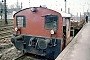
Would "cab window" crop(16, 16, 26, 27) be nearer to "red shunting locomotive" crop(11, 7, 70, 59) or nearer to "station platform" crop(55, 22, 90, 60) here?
"red shunting locomotive" crop(11, 7, 70, 59)

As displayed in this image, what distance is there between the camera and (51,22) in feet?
22.8

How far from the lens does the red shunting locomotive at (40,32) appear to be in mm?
6730

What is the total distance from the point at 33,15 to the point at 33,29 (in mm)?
790

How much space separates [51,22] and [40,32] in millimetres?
843

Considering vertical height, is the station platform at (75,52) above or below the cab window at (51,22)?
below

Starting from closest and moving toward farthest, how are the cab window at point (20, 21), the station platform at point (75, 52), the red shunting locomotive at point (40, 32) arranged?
the station platform at point (75, 52) < the red shunting locomotive at point (40, 32) < the cab window at point (20, 21)

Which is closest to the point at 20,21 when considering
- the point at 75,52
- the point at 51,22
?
the point at 51,22

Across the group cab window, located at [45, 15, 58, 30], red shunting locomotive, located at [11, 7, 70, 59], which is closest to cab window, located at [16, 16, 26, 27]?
red shunting locomotive, located at [11, 7, 70, 59]

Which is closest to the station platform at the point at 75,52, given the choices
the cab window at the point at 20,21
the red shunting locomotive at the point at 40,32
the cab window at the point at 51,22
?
the red shunting locomotive at the point at 40,32

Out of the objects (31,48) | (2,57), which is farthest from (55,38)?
(2,57)

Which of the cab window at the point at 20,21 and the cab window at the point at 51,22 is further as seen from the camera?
the cab window at the point at 20,21

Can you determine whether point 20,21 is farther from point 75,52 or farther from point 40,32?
point 75,52

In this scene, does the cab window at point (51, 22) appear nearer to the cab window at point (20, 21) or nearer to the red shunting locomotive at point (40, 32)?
the red shunting locomotive at point (40, 32)

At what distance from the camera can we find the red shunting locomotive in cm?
673
